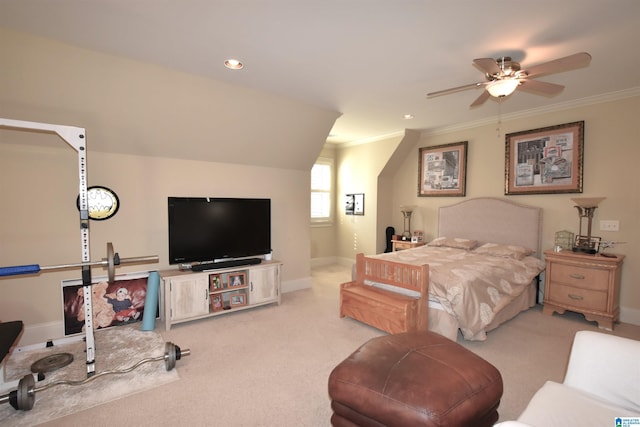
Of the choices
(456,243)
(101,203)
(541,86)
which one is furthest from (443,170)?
(101,203)

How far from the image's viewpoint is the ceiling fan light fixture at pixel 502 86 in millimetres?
2457

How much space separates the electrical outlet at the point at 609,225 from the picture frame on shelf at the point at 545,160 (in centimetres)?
46

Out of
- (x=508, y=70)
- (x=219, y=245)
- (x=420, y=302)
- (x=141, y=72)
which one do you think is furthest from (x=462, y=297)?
(x=141, y=72)

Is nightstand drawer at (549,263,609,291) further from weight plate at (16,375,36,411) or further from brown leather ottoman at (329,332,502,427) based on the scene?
weight plate at (16,375,36,411)

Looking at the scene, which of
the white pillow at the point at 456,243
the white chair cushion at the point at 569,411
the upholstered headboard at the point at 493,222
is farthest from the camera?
the white pillow at the point at 456,243

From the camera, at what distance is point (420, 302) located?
9.80 ft

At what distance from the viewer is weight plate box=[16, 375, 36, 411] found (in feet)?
6.40

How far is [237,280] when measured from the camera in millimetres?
3820

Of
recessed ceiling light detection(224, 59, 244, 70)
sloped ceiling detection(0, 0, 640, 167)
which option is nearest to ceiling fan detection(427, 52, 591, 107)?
sloped ceiling detection(0, 0, 640, 167)

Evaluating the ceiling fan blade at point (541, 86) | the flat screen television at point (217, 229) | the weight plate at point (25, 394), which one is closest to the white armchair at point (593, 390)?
the ceiling fan blade at point (541, 86)

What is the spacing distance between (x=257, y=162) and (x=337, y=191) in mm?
2821

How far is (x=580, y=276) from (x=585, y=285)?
106mm

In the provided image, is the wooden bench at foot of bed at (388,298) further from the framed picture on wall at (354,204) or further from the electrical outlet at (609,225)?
the framed picture on wall at (354,204)

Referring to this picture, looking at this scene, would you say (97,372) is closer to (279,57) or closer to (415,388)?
(415,388)
